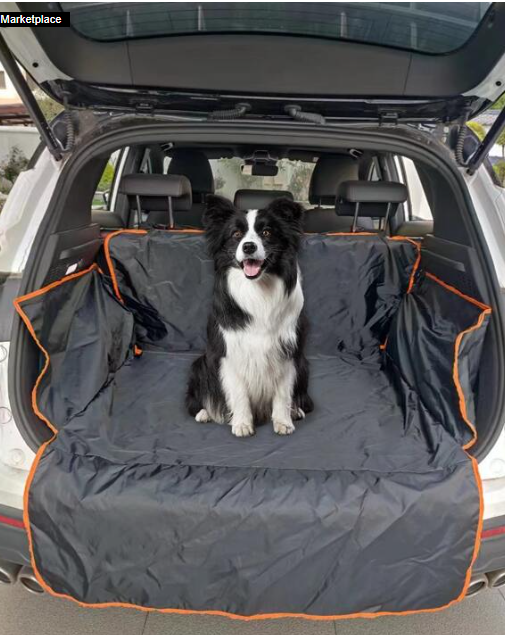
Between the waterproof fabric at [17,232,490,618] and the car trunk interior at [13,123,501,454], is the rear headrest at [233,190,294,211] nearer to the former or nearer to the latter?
the waterproof fabric at [17,232,490,618]

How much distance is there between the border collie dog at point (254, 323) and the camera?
1.96 m

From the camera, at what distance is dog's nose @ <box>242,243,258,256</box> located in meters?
1.86

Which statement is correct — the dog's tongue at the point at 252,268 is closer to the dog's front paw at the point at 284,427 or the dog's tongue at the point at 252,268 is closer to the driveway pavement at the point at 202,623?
the dog's front paw at the point at 284,427

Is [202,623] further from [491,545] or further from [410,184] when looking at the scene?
[410,184]

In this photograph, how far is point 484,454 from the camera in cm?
143

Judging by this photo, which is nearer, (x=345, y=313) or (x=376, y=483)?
(x=376, y=483)

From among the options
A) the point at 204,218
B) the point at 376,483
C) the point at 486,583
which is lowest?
the point at 486,583

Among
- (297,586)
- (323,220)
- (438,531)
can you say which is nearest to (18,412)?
(297,586)

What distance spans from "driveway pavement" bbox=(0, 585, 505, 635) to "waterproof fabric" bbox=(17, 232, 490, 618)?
0.31 m

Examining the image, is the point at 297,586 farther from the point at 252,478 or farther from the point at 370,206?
the point at 370,206

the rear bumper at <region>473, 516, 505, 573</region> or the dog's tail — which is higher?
the dog's tail

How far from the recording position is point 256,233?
1932mm

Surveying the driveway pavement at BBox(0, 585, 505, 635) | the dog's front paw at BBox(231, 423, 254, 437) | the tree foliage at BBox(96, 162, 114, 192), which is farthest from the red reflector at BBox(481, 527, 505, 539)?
the tree foliage at BBox(96, 162, 114, 192)

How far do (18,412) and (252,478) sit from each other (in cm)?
83
